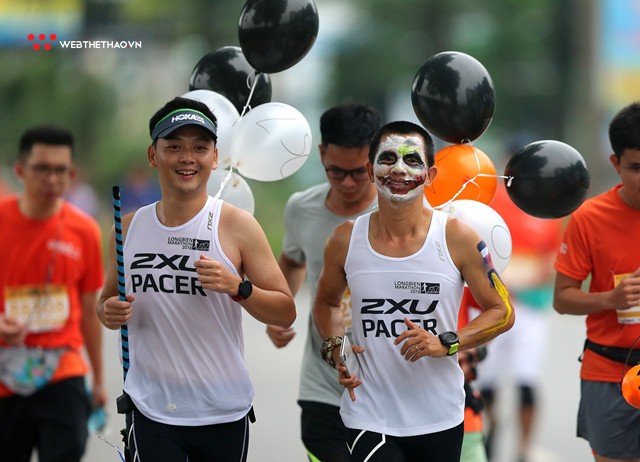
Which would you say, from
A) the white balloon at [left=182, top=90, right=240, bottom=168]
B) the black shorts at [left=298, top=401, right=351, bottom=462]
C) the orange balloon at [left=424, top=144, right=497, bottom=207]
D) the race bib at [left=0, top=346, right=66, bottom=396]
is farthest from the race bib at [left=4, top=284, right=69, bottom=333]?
the orange balloon at [left=424, top=144, right=497, bottom=207]

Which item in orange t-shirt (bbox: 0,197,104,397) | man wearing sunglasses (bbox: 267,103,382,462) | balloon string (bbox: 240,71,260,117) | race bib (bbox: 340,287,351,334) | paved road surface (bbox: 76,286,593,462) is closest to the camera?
race bib (bbox: 340,287,351,334)

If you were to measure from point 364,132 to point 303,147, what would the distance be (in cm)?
32

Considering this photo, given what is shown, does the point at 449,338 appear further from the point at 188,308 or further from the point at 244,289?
the point at 188,308

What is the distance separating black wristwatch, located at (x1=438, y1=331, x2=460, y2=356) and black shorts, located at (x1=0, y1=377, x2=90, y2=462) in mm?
2666

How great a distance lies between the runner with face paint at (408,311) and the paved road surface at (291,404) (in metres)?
4.14

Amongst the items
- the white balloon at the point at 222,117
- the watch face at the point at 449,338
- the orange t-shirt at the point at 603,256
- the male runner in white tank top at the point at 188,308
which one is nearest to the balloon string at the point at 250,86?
the white balloon at the point at 222,117

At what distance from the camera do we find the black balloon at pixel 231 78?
247 inches

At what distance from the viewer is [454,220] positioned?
5.11 metres

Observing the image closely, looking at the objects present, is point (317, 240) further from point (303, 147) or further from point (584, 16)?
point (584, 16)

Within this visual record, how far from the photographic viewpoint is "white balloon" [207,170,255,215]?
5.93 meters

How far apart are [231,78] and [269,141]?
602 mm

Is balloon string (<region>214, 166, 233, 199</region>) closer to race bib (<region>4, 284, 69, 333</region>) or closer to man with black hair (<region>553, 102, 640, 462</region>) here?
race bib (<region>4, 284, 69, 333</region>)

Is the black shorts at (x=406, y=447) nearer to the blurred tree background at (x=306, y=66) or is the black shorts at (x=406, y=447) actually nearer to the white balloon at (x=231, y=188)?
the white balloon at (x=231, y=188)

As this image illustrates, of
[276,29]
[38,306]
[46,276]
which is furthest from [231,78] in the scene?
[38,306]
